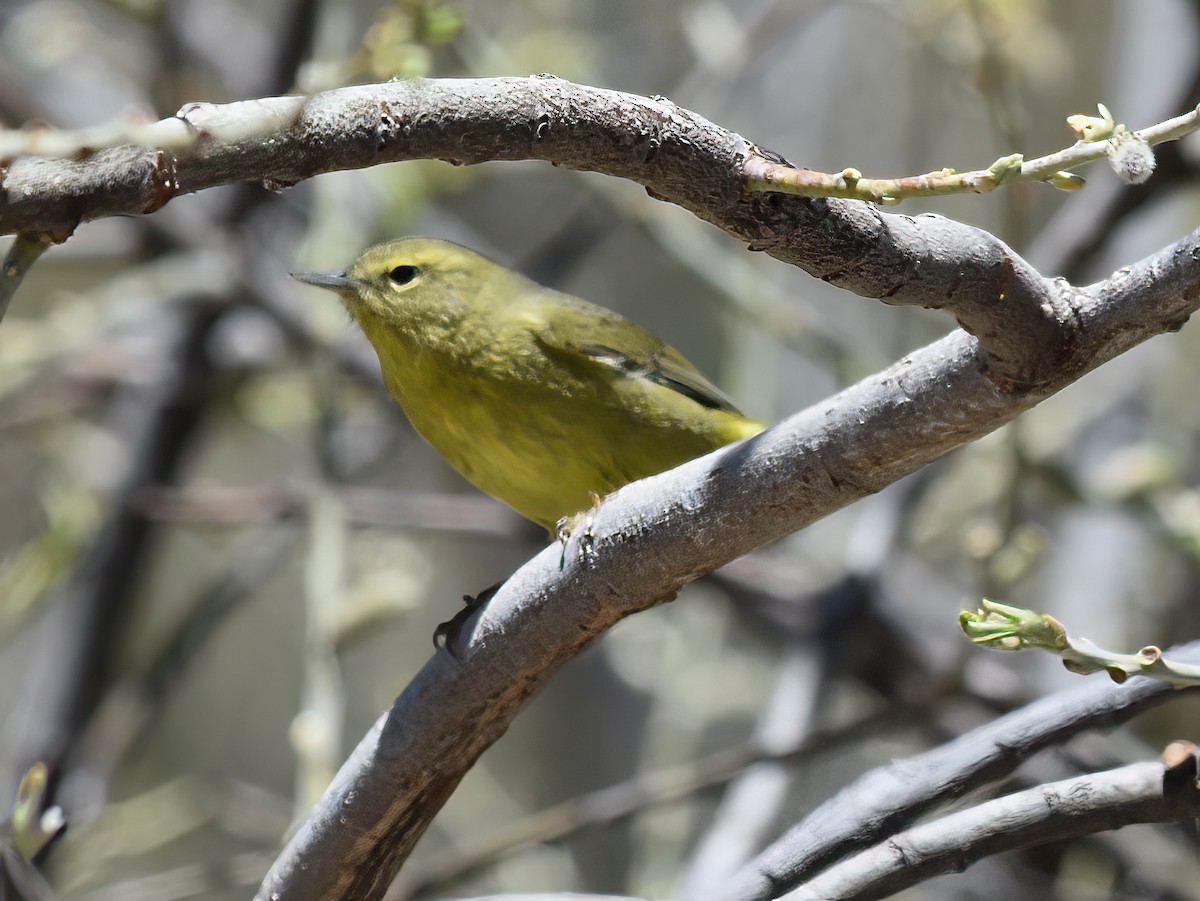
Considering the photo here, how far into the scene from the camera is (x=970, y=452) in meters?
3.74

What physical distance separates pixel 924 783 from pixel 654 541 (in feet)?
1.41

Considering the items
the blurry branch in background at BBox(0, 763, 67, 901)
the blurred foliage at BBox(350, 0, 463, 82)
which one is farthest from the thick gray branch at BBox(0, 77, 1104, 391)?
the blurry branch in background at BBox(0, 763, 67, 901)

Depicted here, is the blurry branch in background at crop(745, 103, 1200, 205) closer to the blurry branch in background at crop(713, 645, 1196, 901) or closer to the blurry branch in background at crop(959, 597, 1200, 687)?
the blurry branch in background at crop(959, 597, 1200, 687)

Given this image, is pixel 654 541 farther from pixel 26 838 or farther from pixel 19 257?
pixel 26 838

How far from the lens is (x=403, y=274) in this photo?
2912 millimetres

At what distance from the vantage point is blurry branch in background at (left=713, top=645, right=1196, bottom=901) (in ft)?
4.85

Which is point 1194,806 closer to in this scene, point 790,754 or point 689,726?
point 790,754

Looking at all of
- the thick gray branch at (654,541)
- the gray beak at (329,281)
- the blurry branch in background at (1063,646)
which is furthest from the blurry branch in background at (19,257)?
the gray beak at (329,281)

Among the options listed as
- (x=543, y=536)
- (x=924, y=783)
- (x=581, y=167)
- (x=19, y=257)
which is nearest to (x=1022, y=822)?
(x=924, y=783)

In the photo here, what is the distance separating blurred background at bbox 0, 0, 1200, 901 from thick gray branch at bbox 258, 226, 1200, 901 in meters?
0.74

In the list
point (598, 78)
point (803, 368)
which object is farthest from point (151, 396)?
point (803, 368)

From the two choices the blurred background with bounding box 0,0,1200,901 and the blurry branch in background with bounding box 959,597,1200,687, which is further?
the blurred background with bounding box 0,0,1200,901

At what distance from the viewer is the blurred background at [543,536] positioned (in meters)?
3.01

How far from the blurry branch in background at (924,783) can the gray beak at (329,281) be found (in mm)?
1782
